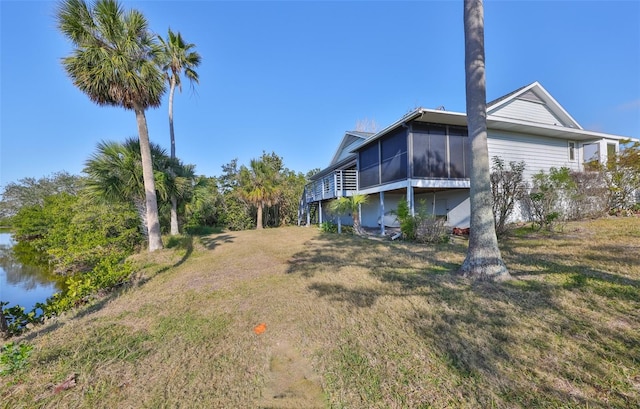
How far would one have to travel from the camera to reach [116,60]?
7.75 metres

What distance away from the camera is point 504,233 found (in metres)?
7.98

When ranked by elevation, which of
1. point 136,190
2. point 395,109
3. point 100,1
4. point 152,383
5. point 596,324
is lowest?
point 152,383

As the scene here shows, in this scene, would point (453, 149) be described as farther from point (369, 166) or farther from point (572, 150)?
point (572, 150)

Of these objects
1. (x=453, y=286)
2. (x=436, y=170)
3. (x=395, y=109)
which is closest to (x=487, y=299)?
(x=453, y=286)

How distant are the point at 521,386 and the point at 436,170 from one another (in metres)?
9.05

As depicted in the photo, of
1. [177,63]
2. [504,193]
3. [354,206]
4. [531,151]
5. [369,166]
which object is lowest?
[354,206]

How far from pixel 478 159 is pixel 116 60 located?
34.5ft

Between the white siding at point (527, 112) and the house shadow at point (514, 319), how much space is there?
952 cm

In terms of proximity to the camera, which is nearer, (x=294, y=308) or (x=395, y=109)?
(x=294, y=308)

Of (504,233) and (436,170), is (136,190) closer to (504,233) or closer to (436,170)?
(436,170)

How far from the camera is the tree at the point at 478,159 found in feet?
14.6

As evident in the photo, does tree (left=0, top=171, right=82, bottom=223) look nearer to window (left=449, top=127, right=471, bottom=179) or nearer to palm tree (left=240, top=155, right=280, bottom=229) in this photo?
palm tree (left=240, top=155, right=280, bottom=229)

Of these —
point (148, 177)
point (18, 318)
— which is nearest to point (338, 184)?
point (148, 177)

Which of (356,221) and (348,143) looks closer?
(356,221)
